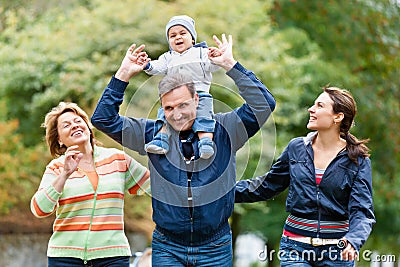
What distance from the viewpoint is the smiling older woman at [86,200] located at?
5355mm

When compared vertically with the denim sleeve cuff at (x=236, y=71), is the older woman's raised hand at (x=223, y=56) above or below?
above

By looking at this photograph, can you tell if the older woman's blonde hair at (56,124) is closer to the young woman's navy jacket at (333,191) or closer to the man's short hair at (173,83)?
the man's short hair at (173,83)

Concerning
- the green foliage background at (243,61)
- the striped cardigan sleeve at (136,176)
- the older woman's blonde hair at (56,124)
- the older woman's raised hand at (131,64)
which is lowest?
the striped cardigan sleeve at (136,176)

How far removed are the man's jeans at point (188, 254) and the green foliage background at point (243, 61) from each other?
6.31 metres

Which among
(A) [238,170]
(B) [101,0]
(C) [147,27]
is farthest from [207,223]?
(B) [101,0]

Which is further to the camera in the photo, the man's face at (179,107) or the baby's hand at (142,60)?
the baby's hand at (142,60)

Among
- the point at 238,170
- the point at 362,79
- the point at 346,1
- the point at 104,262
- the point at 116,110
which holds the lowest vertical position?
the point at 104,262

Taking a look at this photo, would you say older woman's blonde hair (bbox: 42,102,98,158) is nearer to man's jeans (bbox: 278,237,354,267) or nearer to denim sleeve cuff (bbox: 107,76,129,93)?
denim sleeve cuff (bbox: 107,76,129,93)

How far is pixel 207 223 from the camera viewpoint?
512 centimetres

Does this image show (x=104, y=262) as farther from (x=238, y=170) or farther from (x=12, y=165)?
(x=12, y=165)

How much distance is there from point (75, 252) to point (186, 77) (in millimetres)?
1344

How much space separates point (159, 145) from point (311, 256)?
135 cm

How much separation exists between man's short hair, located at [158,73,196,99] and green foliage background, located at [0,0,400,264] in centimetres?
634

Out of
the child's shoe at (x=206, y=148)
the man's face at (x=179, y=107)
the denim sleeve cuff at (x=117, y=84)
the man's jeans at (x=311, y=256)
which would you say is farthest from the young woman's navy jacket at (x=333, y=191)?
the denim sleeve cuff at (x=117, y=84)
